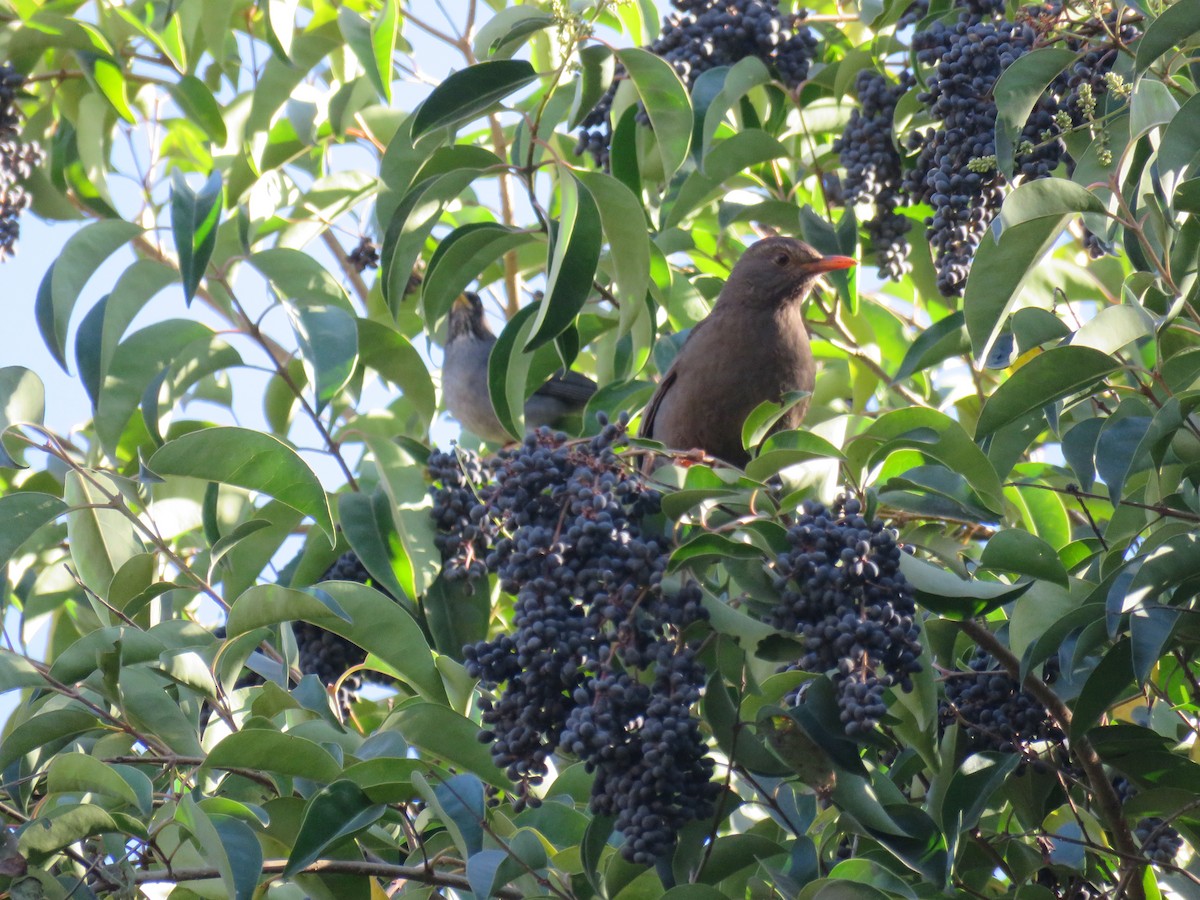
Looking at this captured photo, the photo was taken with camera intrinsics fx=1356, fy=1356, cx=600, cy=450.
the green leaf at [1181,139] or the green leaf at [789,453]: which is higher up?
the green leaf at [1181,139]

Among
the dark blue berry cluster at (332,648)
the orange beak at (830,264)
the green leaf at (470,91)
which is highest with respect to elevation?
the green leaf at (470,91)

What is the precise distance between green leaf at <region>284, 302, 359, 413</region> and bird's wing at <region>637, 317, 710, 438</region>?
143 centimetres

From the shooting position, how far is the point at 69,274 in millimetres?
3881

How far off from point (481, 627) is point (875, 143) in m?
1.91

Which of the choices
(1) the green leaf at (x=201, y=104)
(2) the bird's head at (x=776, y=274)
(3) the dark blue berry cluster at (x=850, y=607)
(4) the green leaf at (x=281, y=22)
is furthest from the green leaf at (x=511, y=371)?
(1) the green leaf at (x=201, y=104)

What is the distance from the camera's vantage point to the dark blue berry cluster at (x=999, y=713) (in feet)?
9.48

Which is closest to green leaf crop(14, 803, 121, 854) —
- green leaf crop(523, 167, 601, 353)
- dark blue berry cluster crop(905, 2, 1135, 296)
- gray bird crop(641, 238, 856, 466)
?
green leaf crop(523, 167, 601, 353)

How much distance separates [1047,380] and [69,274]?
8.90 feet

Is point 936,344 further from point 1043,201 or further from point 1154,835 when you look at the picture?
point 1154,835

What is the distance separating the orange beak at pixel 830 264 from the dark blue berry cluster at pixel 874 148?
17 cm

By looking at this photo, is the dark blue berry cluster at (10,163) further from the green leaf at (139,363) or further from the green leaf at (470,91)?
the green leaf at (470,91)

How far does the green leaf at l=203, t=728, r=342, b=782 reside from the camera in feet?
8.63

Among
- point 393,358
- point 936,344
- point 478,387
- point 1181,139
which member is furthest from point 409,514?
point 478,387

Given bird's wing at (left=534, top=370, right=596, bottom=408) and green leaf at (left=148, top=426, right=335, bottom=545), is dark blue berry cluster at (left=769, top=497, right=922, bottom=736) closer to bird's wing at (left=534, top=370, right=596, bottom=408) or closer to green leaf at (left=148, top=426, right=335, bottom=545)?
green leaf at (left=148, top=426, right=335, bottom=545)
